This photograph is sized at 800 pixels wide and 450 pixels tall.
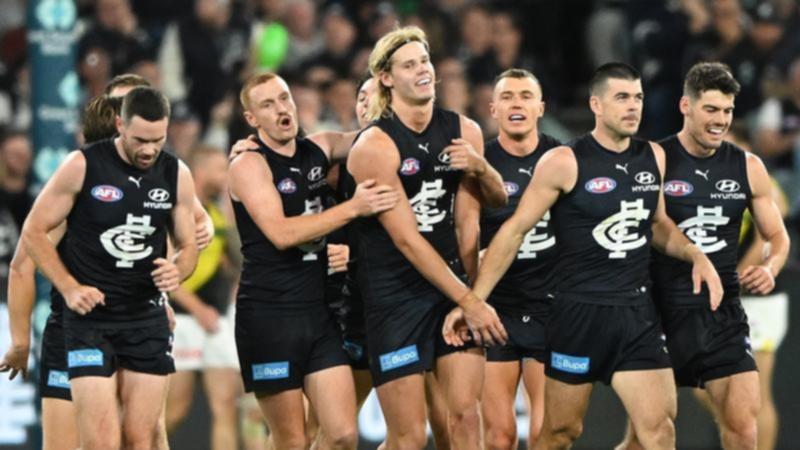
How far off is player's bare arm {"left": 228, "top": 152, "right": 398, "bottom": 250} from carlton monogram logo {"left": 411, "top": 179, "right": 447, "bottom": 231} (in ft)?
0.84

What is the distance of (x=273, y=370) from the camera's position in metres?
10.3

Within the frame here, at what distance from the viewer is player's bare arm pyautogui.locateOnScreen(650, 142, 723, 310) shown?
10.3 m

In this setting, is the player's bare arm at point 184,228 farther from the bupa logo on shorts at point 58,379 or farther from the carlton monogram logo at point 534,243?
the carlton monogram logo at point 534,243

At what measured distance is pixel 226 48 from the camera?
56.6 feet

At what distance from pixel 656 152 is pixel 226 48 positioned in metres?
7.60

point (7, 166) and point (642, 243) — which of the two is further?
point (7, 166)

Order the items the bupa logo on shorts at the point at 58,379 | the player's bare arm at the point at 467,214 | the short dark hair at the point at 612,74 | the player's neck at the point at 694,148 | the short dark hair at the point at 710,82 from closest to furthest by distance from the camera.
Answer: the player's bare arm at the point at 467,214 → the short dark hair at the point at 612,74 → the bupa logo on shorts at the point at 58,379 → the short dark hair at the point at 710,82 → the player's neck at the point at 694,148

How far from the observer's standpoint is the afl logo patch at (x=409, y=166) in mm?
9930

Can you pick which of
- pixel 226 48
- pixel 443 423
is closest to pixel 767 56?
pixel 226 48

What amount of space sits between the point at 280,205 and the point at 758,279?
9.30 ft

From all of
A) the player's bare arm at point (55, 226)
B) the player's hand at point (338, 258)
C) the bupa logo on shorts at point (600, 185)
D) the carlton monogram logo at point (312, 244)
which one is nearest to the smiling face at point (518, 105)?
Answer: the bupa logo on shorts at point (600, 185)

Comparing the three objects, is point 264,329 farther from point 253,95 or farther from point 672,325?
point 672,325

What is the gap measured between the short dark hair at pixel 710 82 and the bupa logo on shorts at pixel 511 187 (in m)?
1.19

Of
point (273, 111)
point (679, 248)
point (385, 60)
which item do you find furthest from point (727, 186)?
point (273, 111)
